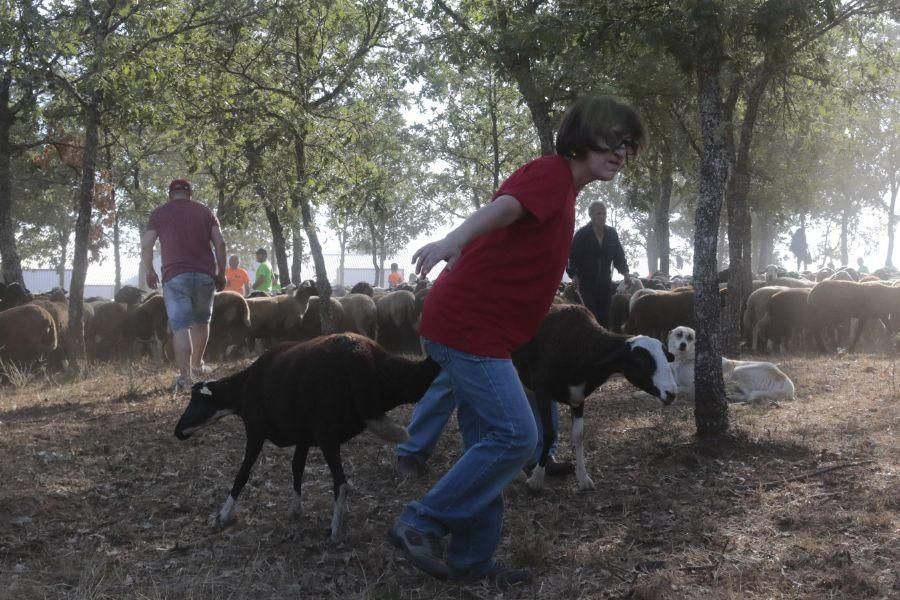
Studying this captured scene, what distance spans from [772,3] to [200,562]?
602cm

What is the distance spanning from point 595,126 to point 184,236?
22.0 feet

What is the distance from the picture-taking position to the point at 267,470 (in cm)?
770

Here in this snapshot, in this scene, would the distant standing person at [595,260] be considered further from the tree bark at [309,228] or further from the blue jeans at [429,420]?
the blue jeans at [429,420]

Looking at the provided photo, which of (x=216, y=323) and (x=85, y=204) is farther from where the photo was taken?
(x=216, y=323)

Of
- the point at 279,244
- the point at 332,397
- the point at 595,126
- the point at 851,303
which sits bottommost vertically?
the point at 332,397

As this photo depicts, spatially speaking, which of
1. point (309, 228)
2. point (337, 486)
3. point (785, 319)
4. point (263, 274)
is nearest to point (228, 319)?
point (309, 228)

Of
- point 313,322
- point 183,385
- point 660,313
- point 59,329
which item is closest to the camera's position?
point 183,385

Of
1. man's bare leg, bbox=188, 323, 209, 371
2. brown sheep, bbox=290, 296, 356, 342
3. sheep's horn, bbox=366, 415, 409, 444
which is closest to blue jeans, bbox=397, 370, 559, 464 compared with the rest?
sheep's horn, bbox=366, 415, 409, 444

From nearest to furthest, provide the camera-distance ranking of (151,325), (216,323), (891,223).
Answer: (216,323) → (151,325) → (891,223)

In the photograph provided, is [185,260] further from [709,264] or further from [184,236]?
[709,264]

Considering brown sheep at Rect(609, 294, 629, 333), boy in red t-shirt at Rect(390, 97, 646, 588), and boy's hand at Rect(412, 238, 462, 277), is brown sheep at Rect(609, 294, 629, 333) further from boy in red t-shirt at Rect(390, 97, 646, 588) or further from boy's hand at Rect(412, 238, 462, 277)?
boy's hand at Rect(412, 238, 462, 277)

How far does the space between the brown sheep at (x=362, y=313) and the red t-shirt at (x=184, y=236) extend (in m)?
8.88

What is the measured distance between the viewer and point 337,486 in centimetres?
583

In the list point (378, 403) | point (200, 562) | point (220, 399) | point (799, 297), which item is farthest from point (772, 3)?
point (799, 297)
